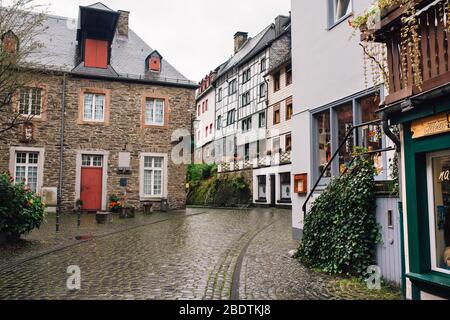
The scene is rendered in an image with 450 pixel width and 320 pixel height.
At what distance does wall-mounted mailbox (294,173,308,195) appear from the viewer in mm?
9836

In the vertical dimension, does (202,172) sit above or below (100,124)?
below

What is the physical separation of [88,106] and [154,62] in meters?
4.40

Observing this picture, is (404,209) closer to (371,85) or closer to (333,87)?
(371,85)

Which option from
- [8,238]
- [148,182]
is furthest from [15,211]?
[148,182]

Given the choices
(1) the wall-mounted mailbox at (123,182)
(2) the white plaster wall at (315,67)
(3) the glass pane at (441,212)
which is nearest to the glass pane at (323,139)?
(2) the white plaster wall at (315,67)

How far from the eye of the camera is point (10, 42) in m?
9.70

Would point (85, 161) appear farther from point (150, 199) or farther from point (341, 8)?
point (341, 8)

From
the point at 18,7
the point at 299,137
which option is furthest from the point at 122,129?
the point at 299,137

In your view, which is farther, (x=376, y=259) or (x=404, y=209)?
(x=376, y=259)

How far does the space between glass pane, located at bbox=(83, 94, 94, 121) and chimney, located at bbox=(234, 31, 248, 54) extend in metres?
23.9

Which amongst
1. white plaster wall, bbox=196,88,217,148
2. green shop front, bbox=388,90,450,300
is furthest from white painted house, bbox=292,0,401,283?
white plaster wall, bbox=196,88,217,148

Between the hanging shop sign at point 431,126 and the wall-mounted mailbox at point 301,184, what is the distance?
208 inches

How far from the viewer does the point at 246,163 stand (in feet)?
110

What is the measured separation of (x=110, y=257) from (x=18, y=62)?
519 cm
